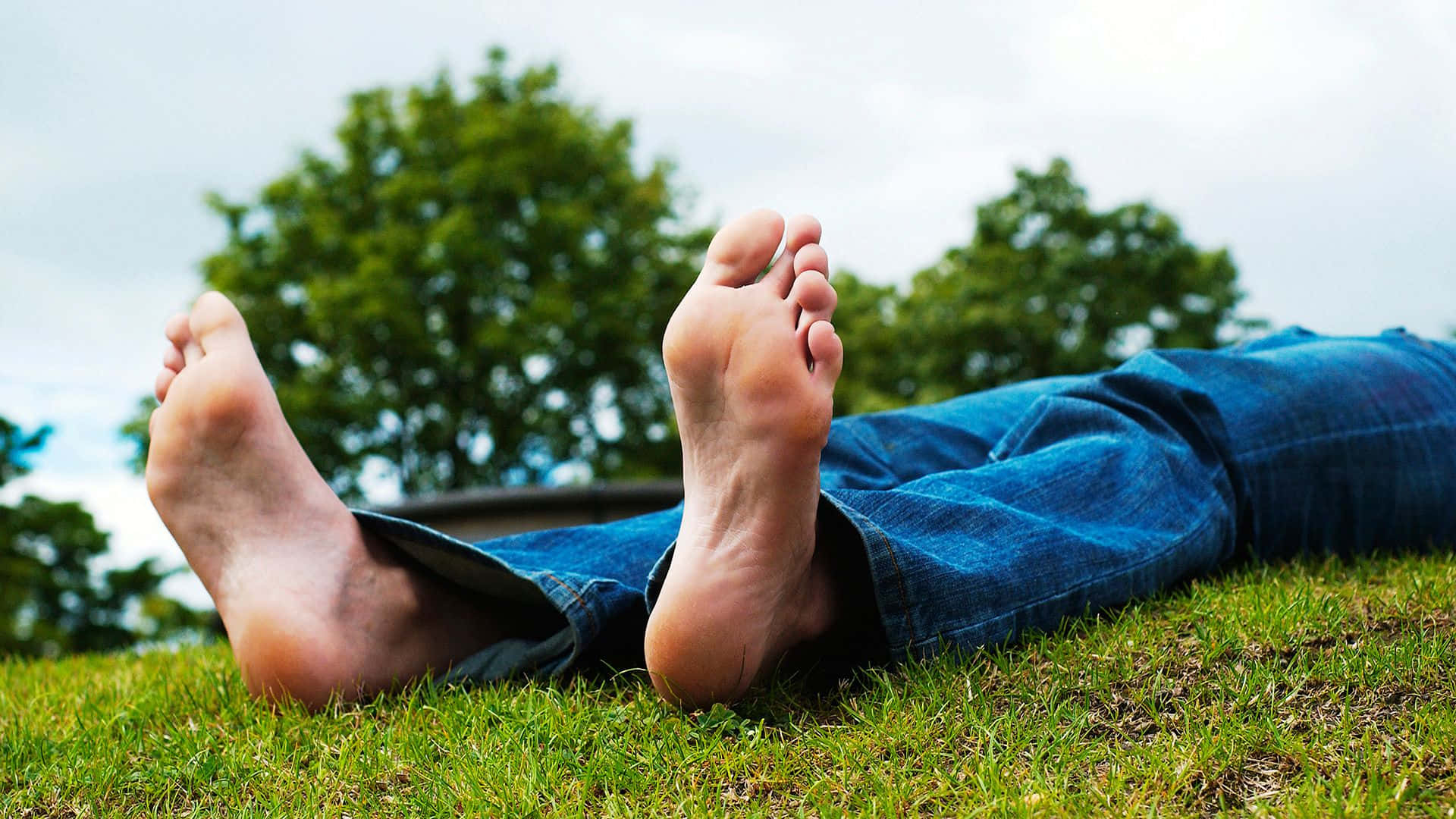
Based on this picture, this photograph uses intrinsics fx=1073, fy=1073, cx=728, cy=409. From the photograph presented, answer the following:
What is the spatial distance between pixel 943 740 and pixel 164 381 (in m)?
1.31

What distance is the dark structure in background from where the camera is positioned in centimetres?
522

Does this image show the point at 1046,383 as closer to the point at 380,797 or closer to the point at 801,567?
the point at 801,567

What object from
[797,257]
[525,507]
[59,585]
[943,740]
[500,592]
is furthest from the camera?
[59,585]

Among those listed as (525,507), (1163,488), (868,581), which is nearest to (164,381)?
(868,581)

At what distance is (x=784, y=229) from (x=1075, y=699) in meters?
0.66

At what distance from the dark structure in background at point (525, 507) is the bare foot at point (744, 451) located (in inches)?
154

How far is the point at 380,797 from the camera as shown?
122 centimetres

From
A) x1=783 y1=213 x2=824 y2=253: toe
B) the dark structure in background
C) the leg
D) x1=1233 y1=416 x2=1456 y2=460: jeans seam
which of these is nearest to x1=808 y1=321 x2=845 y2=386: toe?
x1=783 y1=213 x2=824 y2=253: toe

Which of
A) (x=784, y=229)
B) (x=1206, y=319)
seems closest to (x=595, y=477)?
(x=1206, y=319)

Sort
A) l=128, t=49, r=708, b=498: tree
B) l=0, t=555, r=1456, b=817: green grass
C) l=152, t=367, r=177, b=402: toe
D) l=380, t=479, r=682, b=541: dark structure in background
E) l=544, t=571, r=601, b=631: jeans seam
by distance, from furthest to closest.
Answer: l=128, t=49, r=708, b=498: tree
l=380, t=479, r=682, b=541: dark structure in background
l=152, t=367, r=177, b=402: toe
l=544, t=571, r=601, b=631: jeans seam
l=0, t=555, r=1456, b=817: green grass

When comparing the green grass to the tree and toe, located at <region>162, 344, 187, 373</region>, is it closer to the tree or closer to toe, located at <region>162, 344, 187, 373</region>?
toe, located at <region>162, 344, 187, 373</region>

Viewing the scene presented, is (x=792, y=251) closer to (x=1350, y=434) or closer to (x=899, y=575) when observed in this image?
(x=899, y=575)

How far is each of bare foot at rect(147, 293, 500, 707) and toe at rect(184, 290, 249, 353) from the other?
0.04 metres

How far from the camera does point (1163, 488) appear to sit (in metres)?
1.57
